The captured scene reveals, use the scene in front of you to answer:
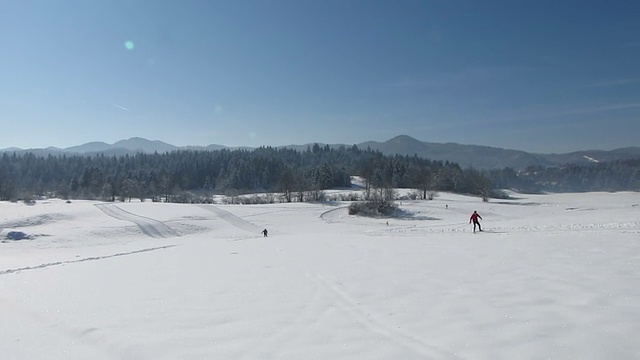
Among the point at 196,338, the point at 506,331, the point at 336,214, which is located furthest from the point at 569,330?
the point at 336,214

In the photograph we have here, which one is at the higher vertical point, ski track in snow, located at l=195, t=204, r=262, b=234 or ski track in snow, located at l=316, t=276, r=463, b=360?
ski track in snow, located at l=316, t=276, r=463, b=360

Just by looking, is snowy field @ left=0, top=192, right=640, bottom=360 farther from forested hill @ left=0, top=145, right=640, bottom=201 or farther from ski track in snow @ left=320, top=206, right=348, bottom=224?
forested hill @ left=0, top=145, right=640, bottom=201

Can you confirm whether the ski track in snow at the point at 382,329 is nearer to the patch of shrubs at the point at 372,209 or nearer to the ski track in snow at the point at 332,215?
the ski track in snow at the point at 332,215

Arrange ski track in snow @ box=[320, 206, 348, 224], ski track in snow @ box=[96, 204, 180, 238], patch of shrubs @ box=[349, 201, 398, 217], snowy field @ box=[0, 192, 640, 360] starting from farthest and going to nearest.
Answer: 1. patch of shrubs @ box=[349, 201, 398, 217]
2. ski track in snow @ box=[320, 206, 348, 224]
3. ski track in snow @ box=[96, 204, 180, 238]
4. snowy field @ box=[0, 192, 640, 360]

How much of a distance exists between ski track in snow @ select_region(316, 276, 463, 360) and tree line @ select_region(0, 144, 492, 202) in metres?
73.1

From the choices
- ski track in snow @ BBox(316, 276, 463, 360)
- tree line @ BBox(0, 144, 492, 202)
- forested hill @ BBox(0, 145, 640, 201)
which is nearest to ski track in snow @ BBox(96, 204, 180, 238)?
tree line @ BBox(0, 144, 492, 202)

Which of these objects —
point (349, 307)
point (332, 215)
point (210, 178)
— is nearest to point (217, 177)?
point (210, 178)

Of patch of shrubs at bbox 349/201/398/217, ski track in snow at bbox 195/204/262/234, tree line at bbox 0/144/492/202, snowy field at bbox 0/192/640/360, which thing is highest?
tree line at bbox 0/144/492/202

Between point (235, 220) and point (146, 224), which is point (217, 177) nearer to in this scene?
point (235, 220)

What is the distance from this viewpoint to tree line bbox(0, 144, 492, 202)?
99750mm

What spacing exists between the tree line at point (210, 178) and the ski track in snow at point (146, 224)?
126 feet

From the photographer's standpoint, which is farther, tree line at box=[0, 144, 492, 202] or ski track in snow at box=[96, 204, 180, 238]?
tree line at box=[0, 144, 492, 202]

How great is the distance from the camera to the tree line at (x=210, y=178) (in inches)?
3927

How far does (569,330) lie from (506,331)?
799 mm
